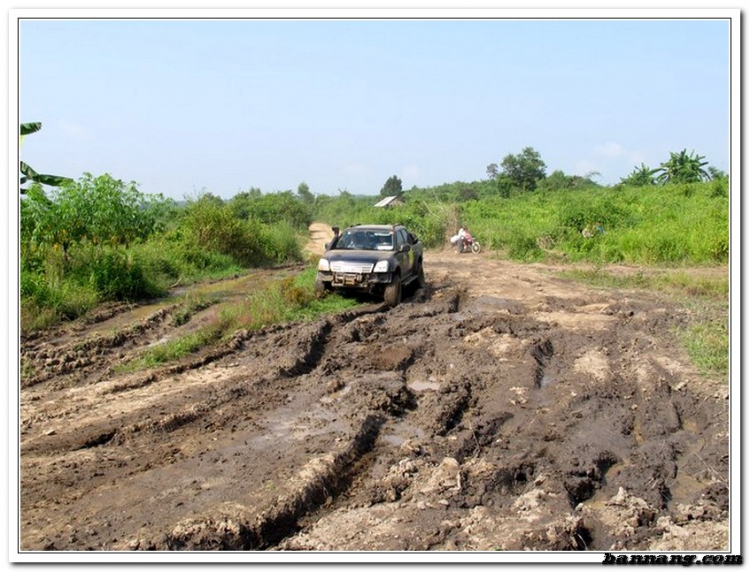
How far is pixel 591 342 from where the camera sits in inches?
457

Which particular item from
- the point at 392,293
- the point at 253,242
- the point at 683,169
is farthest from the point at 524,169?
the point at 392,293

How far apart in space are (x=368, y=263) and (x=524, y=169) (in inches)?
1876

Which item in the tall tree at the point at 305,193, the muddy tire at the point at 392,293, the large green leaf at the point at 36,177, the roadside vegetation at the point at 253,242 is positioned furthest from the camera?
the tall tree at the point at 305,193

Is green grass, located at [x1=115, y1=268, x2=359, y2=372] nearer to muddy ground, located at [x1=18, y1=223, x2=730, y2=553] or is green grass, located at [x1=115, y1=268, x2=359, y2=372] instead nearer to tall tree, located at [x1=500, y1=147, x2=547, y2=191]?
muddy ground, located at [x1=18, y1=223, x2=730, y2=553]

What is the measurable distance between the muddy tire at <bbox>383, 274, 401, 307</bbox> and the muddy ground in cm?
184

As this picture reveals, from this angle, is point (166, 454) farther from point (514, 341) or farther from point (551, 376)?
point (514, 341)

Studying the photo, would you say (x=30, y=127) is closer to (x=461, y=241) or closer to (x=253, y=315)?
(x=253, y=315)

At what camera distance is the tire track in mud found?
536cm

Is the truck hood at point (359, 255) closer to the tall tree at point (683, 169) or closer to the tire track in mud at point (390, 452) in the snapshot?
the tire track in mud at point (390, 452)

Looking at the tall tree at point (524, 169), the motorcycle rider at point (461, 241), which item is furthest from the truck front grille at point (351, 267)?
the tall tree at point (524, 169)

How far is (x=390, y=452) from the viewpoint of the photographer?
23.1 ft

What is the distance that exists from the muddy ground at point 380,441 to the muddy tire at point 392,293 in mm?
1835

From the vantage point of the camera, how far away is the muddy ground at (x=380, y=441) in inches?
211

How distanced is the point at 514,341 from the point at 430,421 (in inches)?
153
